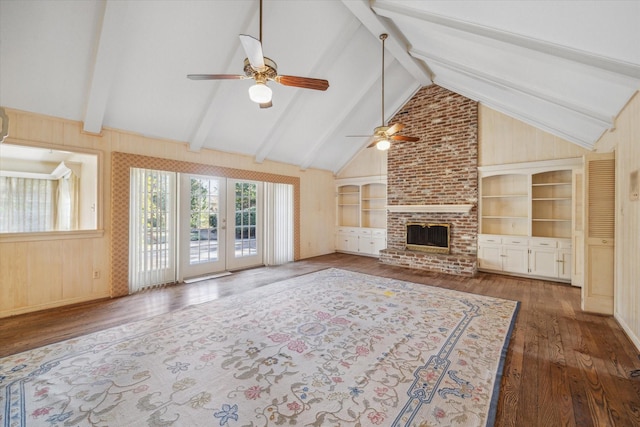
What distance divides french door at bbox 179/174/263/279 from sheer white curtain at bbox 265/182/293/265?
0.21 metres

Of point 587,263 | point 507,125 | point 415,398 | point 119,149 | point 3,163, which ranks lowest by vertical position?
point 415,398

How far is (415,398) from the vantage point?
73.6 inches

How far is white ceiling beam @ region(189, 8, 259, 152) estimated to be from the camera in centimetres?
364

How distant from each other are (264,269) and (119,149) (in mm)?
3483

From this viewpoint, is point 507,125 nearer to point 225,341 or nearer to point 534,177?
point 534,177

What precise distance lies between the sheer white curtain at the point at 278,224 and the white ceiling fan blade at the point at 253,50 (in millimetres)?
4125

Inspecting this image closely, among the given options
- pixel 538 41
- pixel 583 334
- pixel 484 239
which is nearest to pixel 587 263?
pixel 583 334

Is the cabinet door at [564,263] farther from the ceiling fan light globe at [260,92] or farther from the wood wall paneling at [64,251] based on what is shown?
the wood wall paneling at [64,251]

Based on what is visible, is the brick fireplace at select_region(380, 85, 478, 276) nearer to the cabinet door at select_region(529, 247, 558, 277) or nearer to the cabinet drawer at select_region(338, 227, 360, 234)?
the cabinet door at select_region(529, 247, 558, 277)

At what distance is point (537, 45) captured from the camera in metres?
2.32

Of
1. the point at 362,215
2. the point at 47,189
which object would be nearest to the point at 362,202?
the point at 362,215

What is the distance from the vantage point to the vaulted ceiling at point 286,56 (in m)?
2.19

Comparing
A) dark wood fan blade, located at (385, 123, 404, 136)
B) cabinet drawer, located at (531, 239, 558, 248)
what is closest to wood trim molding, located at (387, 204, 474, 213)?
cabinet drawer, located at (531, 239, 558, 248)

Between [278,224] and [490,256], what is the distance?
4.89 meters
